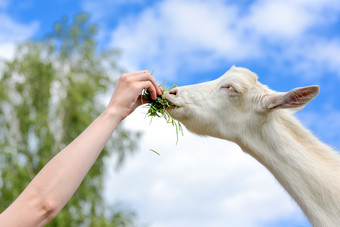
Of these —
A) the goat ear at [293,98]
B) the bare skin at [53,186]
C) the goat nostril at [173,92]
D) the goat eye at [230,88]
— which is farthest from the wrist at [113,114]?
the goat eye at [230,88]

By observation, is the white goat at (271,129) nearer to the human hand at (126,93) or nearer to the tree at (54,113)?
the human hand at (126,93)

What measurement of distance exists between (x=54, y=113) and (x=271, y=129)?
838 inches

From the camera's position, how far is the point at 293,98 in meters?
3.95

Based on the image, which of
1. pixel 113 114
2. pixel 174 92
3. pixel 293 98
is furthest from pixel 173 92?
pixel 113 114

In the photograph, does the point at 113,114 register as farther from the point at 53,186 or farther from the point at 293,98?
the point at 293,98

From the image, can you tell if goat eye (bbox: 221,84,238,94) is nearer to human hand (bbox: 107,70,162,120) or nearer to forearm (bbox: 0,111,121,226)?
human hand (bbox: 107,70,162,120)

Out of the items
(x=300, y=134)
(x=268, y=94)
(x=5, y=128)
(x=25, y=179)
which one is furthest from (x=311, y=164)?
(x=5, y=128)

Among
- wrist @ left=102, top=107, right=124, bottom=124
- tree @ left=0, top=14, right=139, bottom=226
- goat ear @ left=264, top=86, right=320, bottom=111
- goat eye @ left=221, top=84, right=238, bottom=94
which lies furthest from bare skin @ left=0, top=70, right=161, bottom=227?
tree @ left=0, top=14, right=139, bottom=226

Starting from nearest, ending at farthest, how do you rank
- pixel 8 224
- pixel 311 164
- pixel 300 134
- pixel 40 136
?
pixel 8 224
pixel 311 164
pixel 300 134
pixel 40 136

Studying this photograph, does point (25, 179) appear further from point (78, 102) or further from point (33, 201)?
point (33, 201)

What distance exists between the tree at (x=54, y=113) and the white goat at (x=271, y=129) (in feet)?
57.0

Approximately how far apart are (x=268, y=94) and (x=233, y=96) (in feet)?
1.16

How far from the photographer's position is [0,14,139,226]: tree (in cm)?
2188

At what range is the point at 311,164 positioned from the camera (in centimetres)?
406
